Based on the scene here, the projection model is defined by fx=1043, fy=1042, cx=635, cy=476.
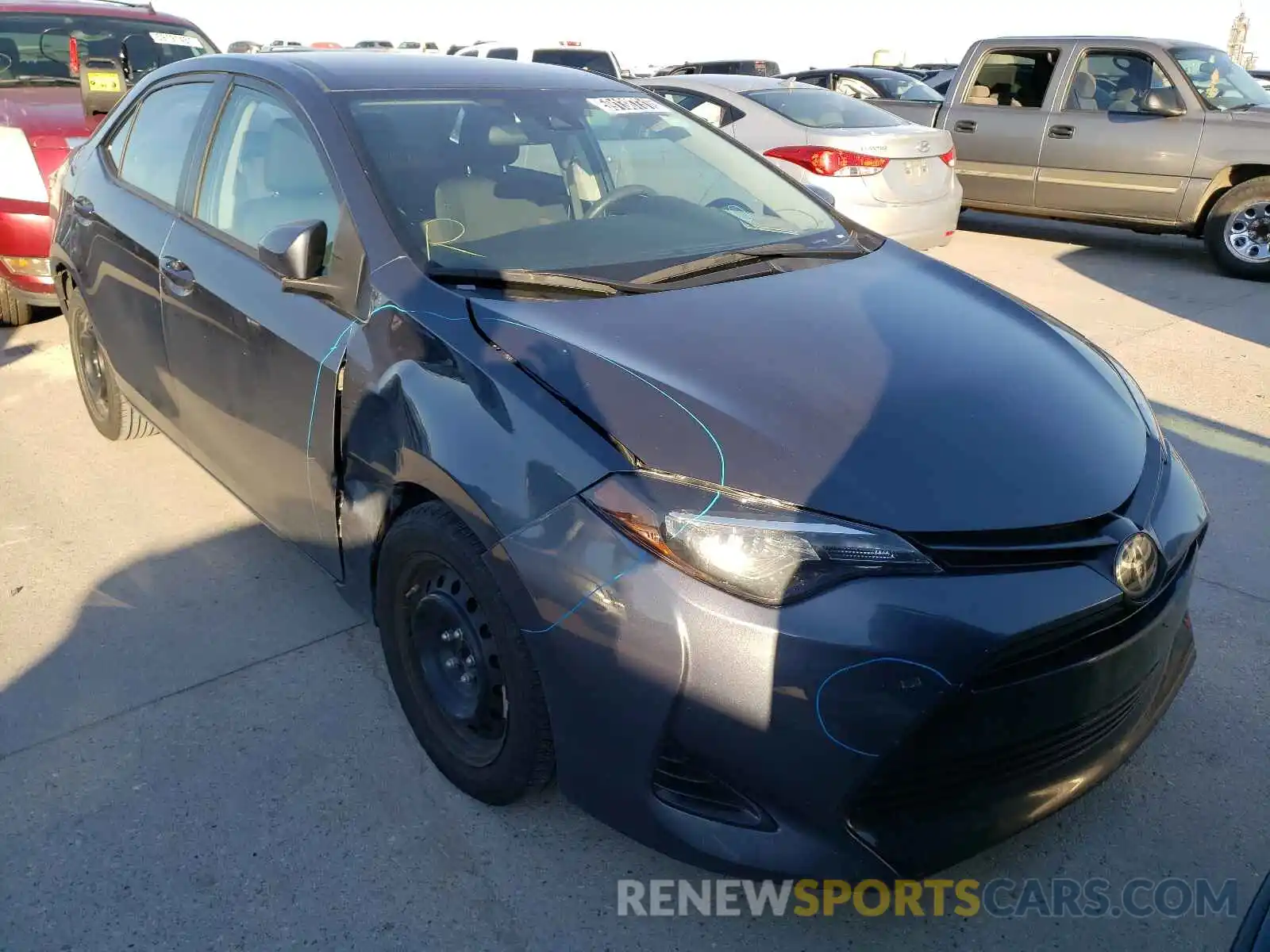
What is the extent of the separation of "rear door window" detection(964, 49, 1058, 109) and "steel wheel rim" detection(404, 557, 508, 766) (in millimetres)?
8408

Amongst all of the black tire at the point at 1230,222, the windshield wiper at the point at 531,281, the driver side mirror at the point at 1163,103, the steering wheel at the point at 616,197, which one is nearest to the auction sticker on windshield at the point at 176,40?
the steering wheel at the point at 616,197

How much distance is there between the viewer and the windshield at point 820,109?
7.98 m

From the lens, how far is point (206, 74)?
3584mm

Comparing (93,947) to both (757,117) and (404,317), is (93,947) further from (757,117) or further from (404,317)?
(757,117)

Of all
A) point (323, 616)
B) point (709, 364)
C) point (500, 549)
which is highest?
point (709, 364)

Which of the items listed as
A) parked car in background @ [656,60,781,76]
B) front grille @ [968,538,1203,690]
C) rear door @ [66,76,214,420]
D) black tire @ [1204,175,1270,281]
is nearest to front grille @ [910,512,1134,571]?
front grille @ [968,538,1203,690]

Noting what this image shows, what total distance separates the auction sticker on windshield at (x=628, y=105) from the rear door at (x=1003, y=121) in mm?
6391

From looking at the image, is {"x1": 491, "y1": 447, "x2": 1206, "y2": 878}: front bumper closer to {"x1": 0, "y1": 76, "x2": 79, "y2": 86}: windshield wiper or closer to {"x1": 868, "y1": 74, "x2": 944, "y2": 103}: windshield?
{"x1": 0, "y1": 76, "x2": 79, "y2": 86}: windshield wiper

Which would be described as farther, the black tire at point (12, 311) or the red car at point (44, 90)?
the black tire at point (12, 311)

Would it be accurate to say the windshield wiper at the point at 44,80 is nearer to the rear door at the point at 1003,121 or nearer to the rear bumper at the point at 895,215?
the rear bumper at the point at 895,215

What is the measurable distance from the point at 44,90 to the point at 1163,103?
8056 millimetres

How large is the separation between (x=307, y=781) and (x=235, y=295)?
1392mm

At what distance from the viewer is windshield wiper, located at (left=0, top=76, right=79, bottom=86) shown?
6707 mm

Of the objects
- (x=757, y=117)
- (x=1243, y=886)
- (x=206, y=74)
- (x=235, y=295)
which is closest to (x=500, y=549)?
(x=235, y=295)
